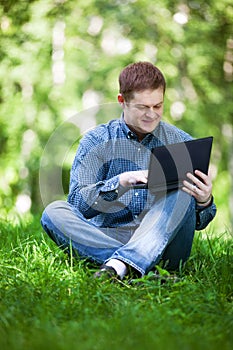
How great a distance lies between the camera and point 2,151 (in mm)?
7406

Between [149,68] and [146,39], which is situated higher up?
[149,68]

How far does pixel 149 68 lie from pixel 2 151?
4748mm

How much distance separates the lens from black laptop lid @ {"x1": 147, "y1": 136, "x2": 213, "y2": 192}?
254 cm

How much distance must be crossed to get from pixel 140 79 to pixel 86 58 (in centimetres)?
390

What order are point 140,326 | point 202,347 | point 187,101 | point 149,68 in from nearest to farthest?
point 202,347, point 140,326, point 149,68, point 187,101

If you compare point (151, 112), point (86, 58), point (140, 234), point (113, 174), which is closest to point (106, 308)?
point (140, 234)

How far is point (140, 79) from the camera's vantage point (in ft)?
9.42

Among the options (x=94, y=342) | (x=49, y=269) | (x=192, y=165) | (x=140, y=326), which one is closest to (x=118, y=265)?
(x=49, y=269)

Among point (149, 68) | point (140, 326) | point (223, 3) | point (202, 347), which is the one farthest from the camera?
point (223, 3)

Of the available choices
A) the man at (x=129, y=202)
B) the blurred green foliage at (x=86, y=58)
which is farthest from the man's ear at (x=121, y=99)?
the blurred green foliage at (x=86, y=58)

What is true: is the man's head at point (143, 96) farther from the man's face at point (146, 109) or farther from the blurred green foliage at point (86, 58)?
the blurred green foliage at point (86, 58)

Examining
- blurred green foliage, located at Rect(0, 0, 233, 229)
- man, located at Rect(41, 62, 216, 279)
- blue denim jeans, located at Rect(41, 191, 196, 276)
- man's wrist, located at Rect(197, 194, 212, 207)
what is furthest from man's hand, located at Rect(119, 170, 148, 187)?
blurred green foliage, located at Rect(0, 0, 233, 229)

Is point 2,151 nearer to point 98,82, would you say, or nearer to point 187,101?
point 98,82

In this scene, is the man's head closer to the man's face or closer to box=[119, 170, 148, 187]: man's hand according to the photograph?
the man's face
